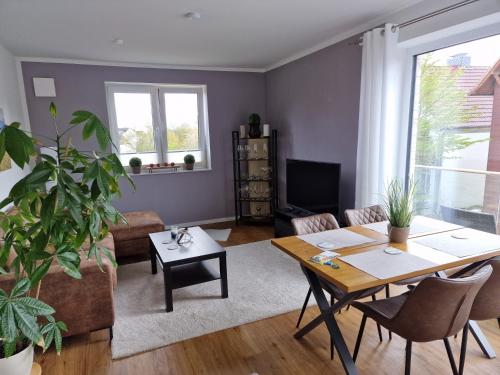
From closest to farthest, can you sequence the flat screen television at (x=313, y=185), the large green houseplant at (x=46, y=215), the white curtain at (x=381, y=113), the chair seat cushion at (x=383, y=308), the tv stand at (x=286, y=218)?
1. the large green houseplant at (x=46, y=215)
2. the chair seat cushion at (x=383, y=308)
3. the white curtain at (x=381, y=113)
4. the flat screen television at (x=313, y=185)
5. the tv stand at (x=286, y=218)

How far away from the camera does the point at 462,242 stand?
6.28 ft

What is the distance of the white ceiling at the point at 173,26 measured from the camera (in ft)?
8.32

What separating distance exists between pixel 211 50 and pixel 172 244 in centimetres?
240

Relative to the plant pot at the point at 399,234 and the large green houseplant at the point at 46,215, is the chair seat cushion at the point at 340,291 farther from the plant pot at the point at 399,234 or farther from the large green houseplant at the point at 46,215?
the large green houseplant at the point at 46,215

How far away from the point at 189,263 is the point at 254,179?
7.64 feet

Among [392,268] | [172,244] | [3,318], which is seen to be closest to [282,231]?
[172,244]

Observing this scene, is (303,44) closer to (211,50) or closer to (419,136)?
(211,50)

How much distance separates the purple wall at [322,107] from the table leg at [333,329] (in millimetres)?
1744

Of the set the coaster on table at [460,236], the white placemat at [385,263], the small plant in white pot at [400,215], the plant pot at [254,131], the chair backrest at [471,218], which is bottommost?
the chair backrest at [471,218]

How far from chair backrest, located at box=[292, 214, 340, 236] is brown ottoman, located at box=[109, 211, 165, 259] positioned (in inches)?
77.9

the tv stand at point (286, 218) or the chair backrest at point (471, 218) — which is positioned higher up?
the chair backrest at point (471, 218)

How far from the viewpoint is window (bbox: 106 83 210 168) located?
179 inches

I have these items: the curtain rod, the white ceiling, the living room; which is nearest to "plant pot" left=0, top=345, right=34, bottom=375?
the living room

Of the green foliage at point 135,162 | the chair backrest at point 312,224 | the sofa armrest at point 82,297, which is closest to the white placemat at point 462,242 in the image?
the chair backrest at point 312,224
